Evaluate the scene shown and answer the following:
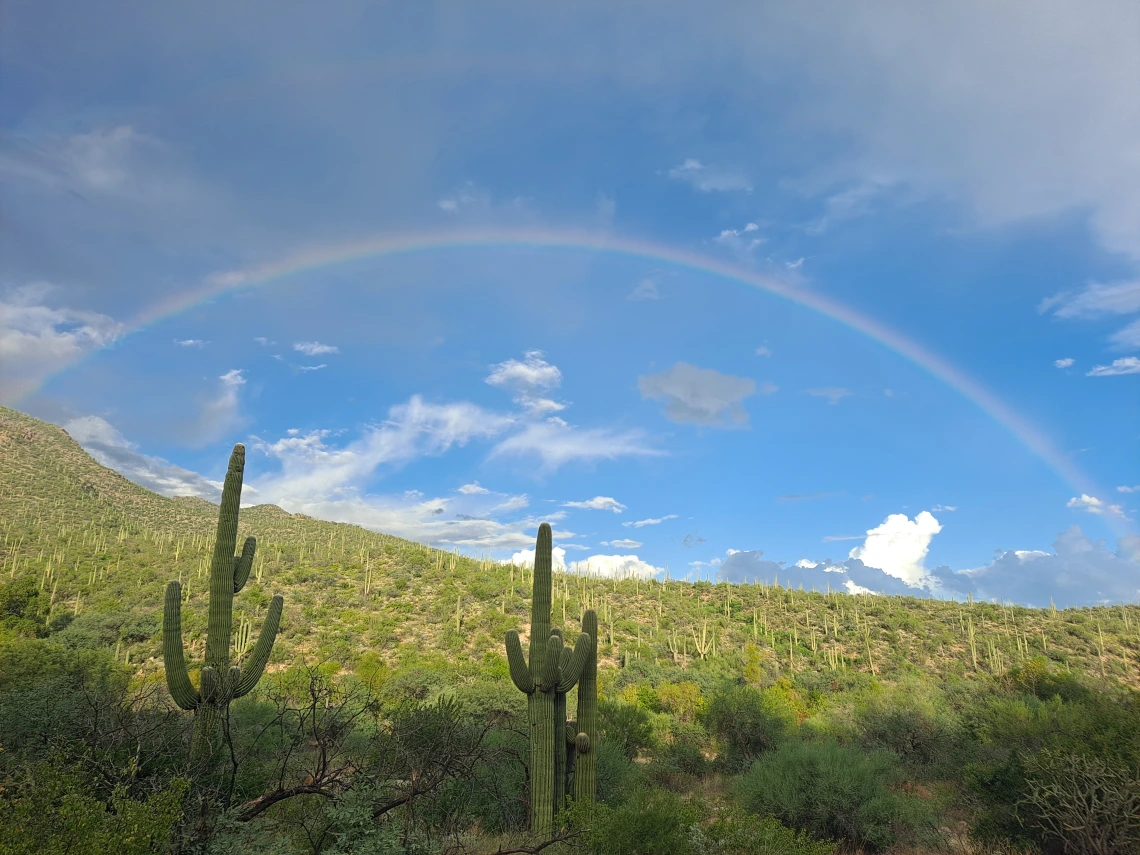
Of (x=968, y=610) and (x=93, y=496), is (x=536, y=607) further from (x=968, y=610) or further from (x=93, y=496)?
(x=93, y=496)

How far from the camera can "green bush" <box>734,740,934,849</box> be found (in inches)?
600

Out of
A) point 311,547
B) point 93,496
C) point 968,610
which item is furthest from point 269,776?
point 93,496

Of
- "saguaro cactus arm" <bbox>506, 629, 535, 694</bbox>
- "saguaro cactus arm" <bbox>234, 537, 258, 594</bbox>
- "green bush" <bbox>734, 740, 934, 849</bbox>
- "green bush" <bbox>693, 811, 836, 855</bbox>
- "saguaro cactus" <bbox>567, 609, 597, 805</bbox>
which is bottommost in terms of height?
"green bush" <bbox>734, 740, 934, 849</bbox>

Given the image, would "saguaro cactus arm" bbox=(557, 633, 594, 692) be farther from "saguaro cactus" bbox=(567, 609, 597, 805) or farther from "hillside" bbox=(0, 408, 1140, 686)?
"hillside" bbox=(0, 408, 1140, 686)

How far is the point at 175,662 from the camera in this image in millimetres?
11297

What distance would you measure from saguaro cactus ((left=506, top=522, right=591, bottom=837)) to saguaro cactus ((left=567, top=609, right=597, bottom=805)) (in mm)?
569

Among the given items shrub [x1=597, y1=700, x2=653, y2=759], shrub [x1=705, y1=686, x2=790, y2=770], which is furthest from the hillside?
shrub [x1=597, y1=700, x2=653, y2=759]

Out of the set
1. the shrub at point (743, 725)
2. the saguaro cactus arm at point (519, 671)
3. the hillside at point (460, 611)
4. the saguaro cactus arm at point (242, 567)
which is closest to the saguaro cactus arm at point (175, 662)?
the saguaro cactus arm at point (242, 567)

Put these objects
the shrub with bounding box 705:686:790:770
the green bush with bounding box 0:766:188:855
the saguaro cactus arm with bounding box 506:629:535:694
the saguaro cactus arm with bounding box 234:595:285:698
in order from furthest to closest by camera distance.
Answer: the shrub with bounding box 705:686:790:770, the saguaro cactus arm with bounding box 506:629:535:694, the saguaro cactus arm with bounding box 234:595:285:698, the green bush with bounding box 0:766:188:855

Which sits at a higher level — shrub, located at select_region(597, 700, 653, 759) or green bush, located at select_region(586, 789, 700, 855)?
green bush, located at select_region(586, 789, 700, 855)

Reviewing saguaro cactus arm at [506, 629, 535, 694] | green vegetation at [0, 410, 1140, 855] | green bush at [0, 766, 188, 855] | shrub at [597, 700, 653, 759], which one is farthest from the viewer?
shrub at [597, 700, 653, 759]

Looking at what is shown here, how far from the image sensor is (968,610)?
155ft

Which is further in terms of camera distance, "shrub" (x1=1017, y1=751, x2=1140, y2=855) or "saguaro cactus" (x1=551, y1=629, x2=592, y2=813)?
"saguaro cactus" (x1=551, y1=629, x2=592, y2=813)

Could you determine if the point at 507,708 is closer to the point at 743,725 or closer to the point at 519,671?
the point at 743,725
